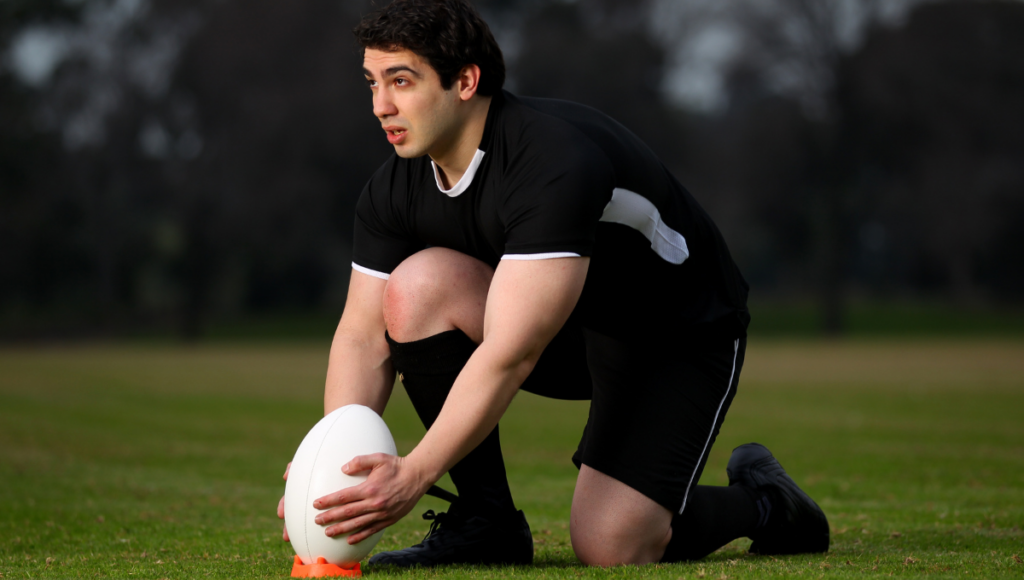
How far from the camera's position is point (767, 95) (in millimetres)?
40656

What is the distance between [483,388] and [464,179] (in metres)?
0.67

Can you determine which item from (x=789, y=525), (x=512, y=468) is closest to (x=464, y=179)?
(x=789, y=525)

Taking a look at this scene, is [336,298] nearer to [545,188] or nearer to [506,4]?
[506,4]

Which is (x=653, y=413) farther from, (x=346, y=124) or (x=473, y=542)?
(x=346, y=124)

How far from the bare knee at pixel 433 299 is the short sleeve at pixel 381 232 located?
0.53ft

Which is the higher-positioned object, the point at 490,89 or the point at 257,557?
the point at 490,89

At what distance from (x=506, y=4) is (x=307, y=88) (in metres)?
10.6

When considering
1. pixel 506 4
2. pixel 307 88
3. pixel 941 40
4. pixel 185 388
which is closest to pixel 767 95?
pixel 941 40

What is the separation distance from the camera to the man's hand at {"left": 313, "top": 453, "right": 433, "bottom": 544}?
2750 mm

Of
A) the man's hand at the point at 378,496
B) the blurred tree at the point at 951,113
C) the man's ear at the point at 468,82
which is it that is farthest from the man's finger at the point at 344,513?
the blurred tree at the point at 951,113

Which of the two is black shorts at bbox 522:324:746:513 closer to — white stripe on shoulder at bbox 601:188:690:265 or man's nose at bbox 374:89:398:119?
white stripe on shoulder at bbox 601:188:690:265

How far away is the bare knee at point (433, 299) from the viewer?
3.29 m

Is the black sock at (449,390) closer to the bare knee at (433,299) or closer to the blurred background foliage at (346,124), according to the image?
the bare knee at (433,299)

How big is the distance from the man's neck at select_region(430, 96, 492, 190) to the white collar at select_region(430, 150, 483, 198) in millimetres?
19
